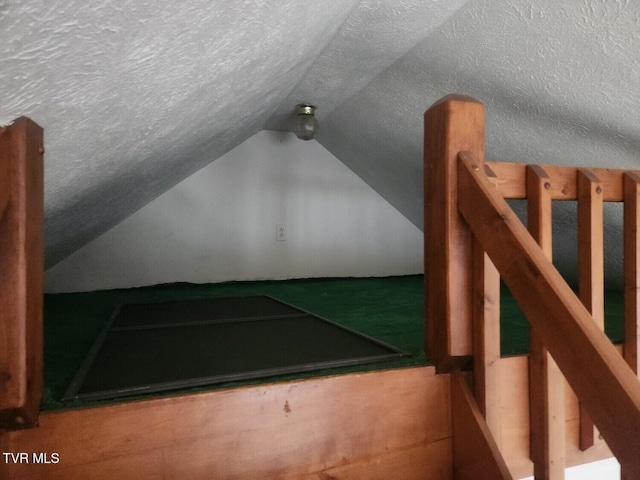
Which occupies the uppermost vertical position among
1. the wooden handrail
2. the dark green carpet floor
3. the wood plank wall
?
the wooden handrail

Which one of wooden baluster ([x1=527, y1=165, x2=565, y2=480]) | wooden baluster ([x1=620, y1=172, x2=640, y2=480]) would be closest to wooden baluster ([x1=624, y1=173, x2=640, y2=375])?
wooden baluster ([x1=620, y1=172, x2=640, y2=480])

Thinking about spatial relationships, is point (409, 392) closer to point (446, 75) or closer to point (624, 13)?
point (624, 13)

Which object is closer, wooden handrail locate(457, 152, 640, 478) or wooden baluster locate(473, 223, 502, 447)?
wooden handrail locate(457, 152, 640, 478)

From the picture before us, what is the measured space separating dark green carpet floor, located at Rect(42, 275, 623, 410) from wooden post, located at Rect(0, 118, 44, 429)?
94 mm

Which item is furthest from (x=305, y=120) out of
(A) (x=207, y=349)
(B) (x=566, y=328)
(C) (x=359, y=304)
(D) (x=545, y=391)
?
(B) (x=566, y=328)

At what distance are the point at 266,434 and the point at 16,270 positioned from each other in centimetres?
50

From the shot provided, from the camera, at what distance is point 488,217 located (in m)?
0.73

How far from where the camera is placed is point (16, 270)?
0.57 meters

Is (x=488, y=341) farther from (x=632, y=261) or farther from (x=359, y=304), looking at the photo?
(x=359, y=304)

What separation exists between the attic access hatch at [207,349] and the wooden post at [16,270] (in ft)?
0.43

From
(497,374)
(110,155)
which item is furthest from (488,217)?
(110,155)

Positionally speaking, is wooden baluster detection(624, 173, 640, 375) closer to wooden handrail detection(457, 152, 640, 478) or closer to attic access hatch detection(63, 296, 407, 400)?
wooden handrail detection(457, 152, 640, 478)

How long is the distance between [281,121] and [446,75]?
1214mm

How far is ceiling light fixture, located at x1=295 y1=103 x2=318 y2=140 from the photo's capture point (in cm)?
212
